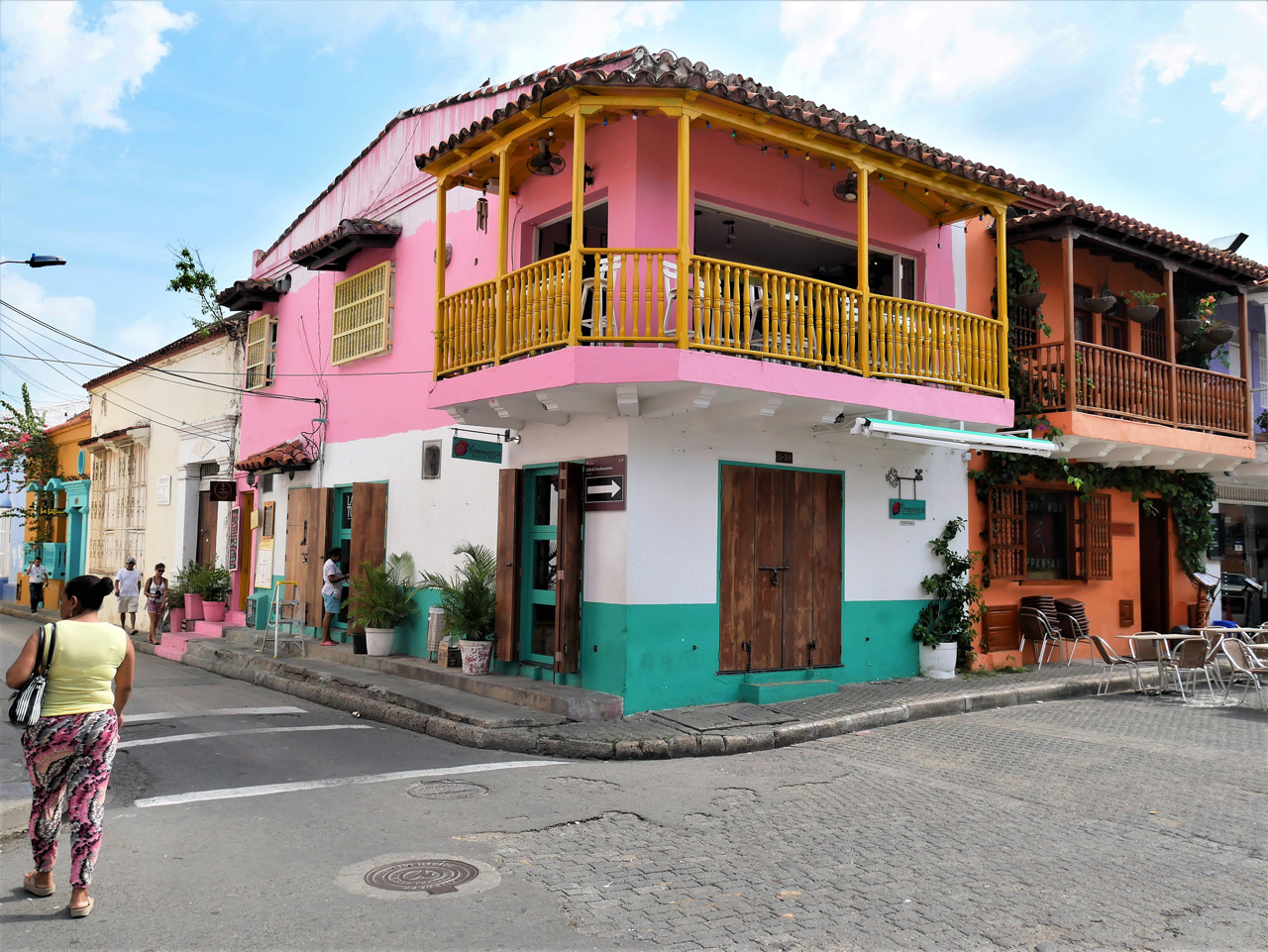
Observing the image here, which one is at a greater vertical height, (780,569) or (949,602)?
(780,569)

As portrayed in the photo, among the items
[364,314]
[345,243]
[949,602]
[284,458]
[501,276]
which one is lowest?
[949,602]

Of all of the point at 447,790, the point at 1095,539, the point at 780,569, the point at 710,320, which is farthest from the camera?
the point at 1095,539

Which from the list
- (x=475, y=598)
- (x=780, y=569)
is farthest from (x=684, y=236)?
(x=475, y=598)

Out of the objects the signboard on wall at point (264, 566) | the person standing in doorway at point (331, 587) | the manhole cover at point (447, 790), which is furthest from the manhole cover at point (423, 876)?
the signboard on wall at point (264, 566)

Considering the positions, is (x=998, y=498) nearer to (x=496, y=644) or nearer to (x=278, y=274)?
(x=496, y=644)

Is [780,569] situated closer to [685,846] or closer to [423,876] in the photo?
[685,846]

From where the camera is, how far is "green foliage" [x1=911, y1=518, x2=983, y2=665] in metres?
12.2

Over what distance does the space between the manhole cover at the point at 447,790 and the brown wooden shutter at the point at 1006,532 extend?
8701 mm

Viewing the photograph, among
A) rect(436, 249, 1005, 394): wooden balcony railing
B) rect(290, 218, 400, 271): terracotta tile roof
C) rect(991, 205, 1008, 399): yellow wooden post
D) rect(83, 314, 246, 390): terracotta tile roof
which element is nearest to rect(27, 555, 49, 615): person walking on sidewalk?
rect(83, 314, 246, 390): terracotta tile roof

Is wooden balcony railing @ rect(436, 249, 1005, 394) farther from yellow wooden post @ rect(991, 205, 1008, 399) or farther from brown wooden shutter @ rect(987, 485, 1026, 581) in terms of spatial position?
brown wooden shutter @ rect(987, 485, 1026, 581)

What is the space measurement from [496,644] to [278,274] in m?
11.0

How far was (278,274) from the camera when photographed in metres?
18.7

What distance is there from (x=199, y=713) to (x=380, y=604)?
3.12 meters

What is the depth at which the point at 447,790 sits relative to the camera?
273 inches
